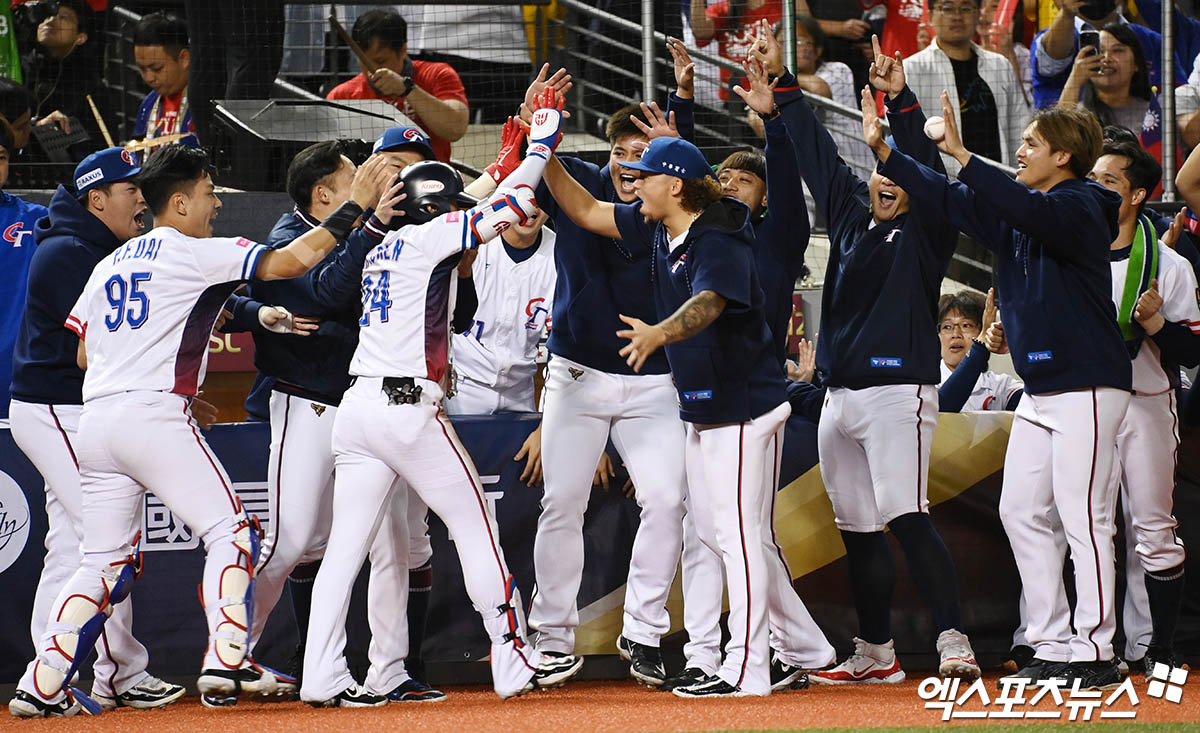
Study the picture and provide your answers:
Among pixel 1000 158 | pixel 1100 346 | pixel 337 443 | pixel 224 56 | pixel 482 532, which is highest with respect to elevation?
pixel 224 56

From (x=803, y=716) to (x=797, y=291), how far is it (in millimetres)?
4107

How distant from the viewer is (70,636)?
4.44 m

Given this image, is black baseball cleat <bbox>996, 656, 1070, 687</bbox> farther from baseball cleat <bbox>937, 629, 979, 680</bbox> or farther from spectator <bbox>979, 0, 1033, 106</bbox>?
spectator <bbox>979, 0, 1033, 106</bbox>

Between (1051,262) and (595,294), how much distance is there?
5.41 ft

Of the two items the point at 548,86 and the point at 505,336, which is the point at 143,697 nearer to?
the point at 505,336

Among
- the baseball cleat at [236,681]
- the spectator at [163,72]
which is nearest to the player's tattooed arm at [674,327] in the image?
the baseball cleat at [236,681]

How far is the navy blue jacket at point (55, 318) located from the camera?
494 centimetres

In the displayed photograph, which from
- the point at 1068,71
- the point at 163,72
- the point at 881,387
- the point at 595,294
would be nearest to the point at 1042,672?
the point at 881,387

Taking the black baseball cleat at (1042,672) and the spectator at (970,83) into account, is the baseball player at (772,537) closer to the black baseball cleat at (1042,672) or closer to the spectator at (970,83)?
the black baseball cleat at (1042,672)

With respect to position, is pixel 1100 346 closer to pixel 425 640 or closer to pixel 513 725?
pixel 513 725

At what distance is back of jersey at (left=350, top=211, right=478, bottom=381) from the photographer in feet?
15.0

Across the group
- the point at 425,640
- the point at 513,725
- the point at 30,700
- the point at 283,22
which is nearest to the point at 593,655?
the point at 425,640

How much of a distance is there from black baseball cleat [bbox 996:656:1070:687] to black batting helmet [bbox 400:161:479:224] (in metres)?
2.56

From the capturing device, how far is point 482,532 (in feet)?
15.1
